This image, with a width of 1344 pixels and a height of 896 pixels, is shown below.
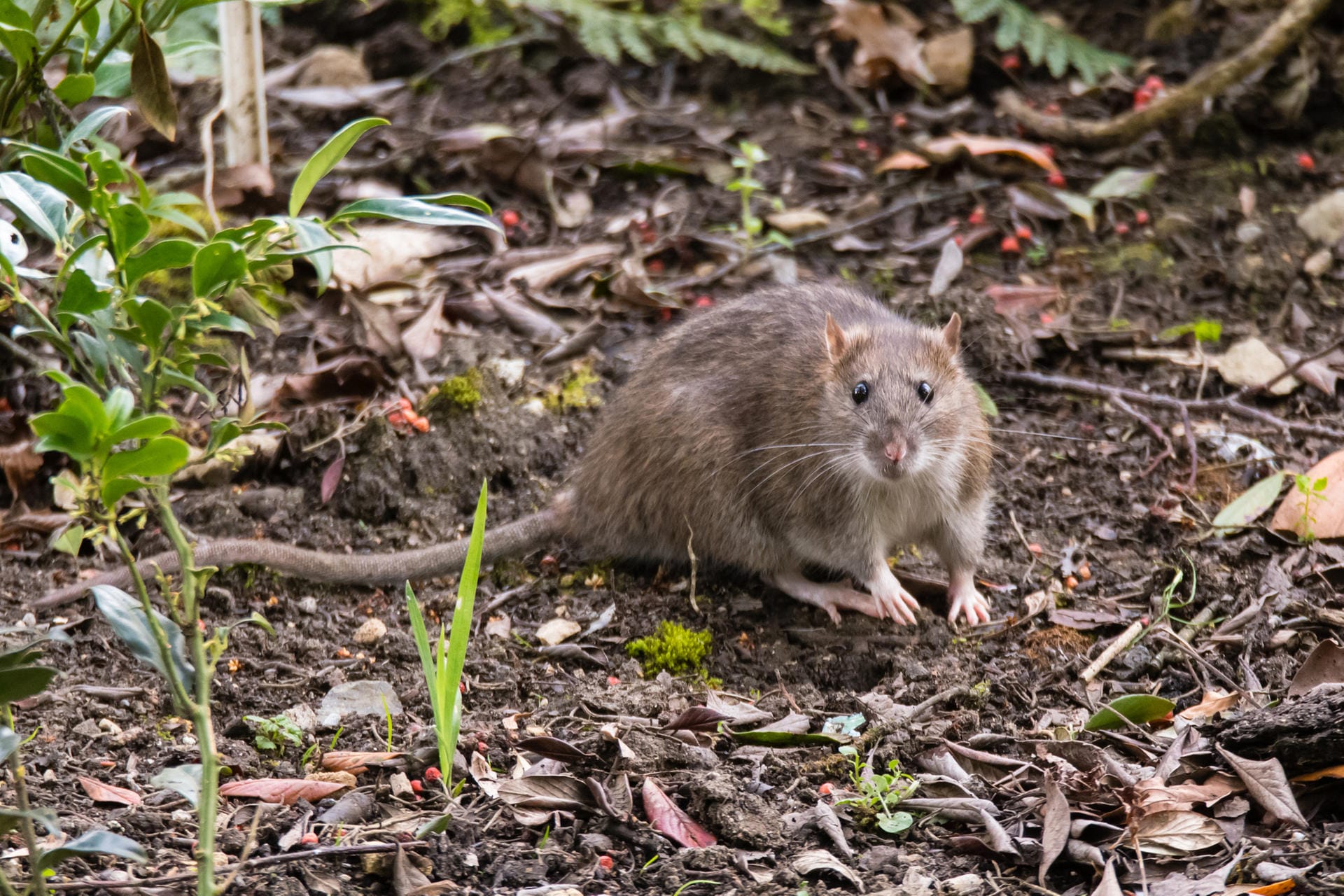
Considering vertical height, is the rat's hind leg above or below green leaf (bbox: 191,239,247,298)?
below

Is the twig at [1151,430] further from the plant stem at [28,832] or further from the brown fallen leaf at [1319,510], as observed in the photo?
the plant stem at [28,832]

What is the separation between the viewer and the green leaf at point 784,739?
3.94m

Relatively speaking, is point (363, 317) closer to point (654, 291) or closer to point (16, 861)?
point (654, 291)

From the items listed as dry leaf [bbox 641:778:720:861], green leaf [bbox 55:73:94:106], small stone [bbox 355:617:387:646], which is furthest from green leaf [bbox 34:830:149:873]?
small stone [bbox 355:617:387:646]

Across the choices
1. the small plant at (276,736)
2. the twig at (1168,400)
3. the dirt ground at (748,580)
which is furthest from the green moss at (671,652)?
the twig at (1168,400)

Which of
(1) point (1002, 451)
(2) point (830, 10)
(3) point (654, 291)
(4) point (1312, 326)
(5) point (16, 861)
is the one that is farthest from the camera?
(2) point (830, 10)

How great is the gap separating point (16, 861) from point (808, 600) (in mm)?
3013

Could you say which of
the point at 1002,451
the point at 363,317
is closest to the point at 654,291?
the point at 363,317

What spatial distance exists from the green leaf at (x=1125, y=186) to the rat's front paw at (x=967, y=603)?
283 centimetres

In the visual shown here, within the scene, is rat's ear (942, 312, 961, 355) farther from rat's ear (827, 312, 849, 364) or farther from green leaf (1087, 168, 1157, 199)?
green leaf (1087, 168, 1157, 199)

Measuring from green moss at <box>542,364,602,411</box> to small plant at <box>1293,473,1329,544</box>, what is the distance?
115 inches

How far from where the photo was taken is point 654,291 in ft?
21.6

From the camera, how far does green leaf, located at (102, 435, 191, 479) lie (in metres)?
2.38

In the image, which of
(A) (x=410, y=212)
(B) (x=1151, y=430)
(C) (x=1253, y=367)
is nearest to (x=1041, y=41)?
(C) (x=1253, y=367)
